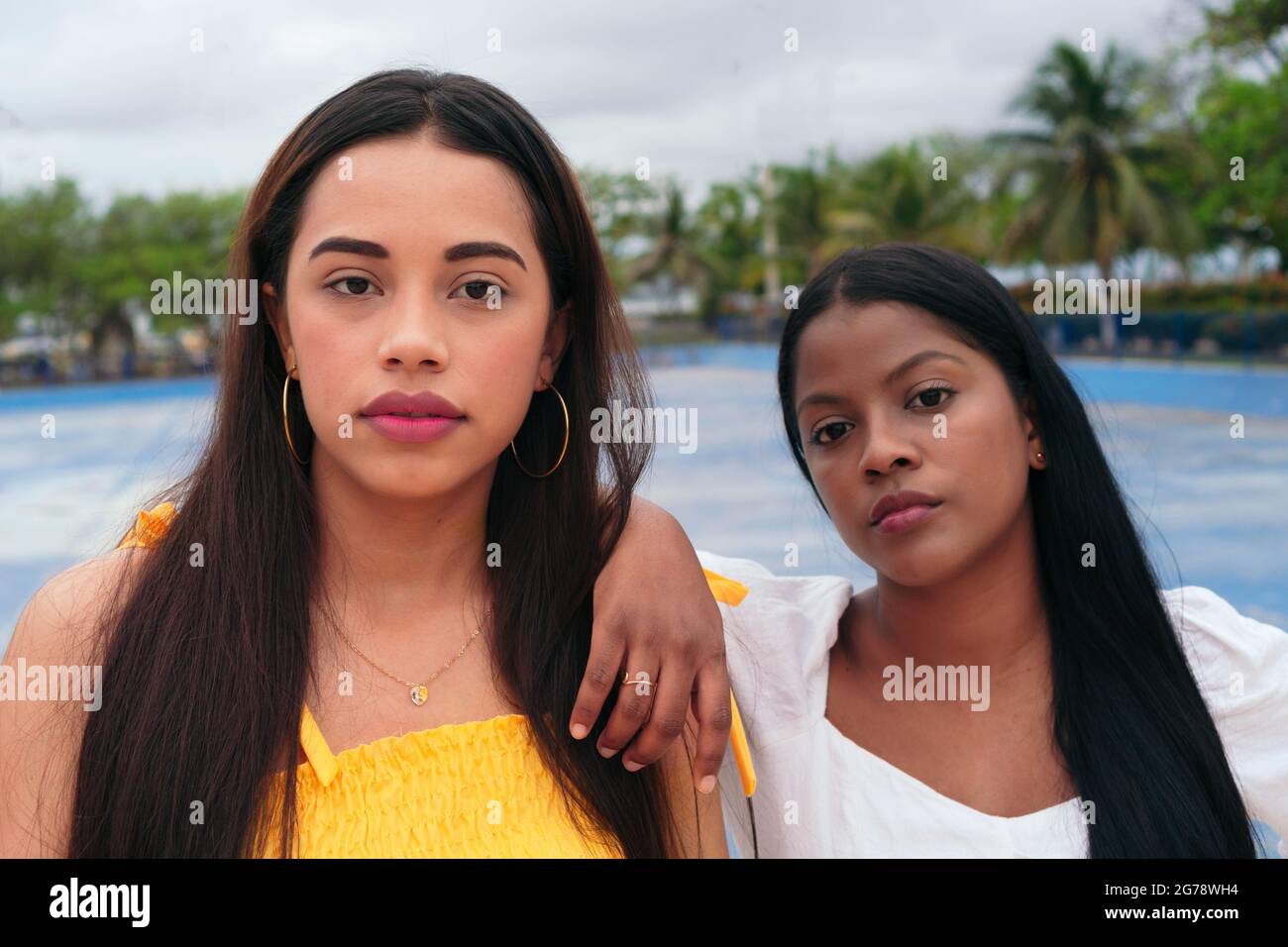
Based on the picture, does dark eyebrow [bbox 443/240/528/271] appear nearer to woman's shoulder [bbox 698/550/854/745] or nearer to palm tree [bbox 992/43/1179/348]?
woman's shoulder [bbox 698/550/854/745]

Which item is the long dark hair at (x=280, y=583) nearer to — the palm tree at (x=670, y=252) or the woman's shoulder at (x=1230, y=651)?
the woman's shoulder at (x=1230, y=651)

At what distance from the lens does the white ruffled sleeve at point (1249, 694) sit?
1.86 meters

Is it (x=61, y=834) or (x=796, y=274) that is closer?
(x=61, y=834)

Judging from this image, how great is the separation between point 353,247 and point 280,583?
465 millimetres

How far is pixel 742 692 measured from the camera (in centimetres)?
203

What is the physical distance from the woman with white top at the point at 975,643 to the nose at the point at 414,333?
26.1 inches

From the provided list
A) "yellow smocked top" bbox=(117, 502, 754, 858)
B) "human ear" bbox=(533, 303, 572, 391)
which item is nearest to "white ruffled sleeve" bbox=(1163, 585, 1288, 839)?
"yellow smocked top" bbox=(117, 502, 754, 858)

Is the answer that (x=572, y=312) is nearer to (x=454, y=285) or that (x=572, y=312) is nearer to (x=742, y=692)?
(x=454, y=285)

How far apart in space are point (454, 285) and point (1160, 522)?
8.41m

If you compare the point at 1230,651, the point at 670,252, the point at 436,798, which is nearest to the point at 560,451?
the point at 436,798

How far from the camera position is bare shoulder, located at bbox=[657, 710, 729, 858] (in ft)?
5.59

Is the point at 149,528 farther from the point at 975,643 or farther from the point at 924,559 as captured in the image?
the point at 975,643

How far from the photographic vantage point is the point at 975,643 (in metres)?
1.99
